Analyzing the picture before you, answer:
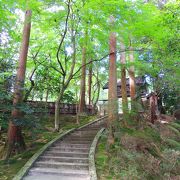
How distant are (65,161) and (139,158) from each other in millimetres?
2887

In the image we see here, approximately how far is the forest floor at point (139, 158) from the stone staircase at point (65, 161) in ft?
1.96

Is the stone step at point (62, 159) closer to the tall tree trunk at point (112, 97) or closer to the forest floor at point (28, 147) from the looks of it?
the forest floor at point (28, 147)

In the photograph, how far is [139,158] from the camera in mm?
6867

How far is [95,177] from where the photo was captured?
6.29 metres

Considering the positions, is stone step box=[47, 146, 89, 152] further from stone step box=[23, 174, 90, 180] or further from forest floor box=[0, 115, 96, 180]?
stone step box=[23, 174, 90, 180]

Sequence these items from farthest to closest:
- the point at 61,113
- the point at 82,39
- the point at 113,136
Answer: the point at 61,113 < the point at 82,39 < the point at 113,136

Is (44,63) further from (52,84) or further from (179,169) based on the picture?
(179,169)

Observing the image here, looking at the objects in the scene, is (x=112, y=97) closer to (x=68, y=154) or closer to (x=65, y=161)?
(x=68, y=154)

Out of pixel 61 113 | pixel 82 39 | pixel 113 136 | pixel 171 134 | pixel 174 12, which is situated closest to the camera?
pixel 174 12

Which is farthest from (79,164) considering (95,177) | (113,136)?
(113,136)

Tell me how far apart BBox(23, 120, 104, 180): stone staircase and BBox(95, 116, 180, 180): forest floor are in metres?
0.60

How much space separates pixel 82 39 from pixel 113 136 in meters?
5.25

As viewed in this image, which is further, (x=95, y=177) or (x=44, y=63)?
(x=44, y=63)

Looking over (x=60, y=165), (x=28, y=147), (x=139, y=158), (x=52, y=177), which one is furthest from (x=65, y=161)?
(x=139, y=158)
